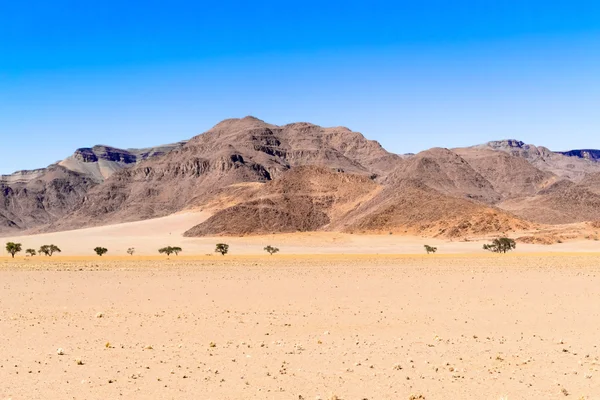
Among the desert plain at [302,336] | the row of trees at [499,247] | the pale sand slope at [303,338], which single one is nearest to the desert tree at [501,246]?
the row of trees at [499,247]

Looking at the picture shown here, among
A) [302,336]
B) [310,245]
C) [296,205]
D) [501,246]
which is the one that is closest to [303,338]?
[302,336]

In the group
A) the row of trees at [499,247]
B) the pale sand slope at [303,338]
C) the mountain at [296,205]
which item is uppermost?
the mountain at [296,205]

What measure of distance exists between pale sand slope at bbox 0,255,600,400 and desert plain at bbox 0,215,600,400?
6 centimetres

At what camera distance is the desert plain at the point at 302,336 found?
12594mm

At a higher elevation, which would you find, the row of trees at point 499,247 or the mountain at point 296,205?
the mountain at point 296,205

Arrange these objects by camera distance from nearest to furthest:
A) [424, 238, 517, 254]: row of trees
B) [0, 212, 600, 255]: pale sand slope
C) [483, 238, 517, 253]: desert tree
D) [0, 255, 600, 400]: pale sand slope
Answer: [0, 255, 600, 400]: pale sand slope, [483, 238, 517, 253]: desert tree, [424, 238, 517, 254]: row of trees, [0, 212, 600, 255]: pale sand slope

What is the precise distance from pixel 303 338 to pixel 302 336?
13.0 inches

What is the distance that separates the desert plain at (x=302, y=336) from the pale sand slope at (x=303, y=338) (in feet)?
0.18

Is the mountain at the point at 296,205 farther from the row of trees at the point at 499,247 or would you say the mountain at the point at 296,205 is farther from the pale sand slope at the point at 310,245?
the row of trees at the point at 499,247

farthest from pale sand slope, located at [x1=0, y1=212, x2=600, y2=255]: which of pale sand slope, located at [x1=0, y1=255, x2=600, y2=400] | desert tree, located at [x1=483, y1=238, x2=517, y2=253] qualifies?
pale sand slope, located at [x1=0, y1=255, x2=600, y2=400]

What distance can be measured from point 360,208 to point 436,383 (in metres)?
106

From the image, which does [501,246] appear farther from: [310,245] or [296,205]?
[296,205]

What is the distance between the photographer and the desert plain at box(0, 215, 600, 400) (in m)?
12.6

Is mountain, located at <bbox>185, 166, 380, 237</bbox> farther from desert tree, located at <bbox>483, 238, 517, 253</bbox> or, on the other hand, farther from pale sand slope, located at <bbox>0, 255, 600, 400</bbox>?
pale sand slope, located at <bbox>0, 255, 600, 400</bbox>
